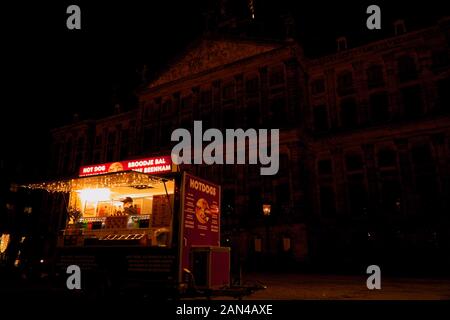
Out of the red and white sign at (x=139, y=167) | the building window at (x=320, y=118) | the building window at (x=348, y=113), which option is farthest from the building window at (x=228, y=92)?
the red and white sign at (x=139, y=167)

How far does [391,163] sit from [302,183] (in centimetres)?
774

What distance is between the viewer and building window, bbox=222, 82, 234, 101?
3569 cm

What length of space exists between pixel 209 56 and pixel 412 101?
19.6 metres

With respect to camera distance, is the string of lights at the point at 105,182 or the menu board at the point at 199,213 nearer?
the menu board at the point at 199,213

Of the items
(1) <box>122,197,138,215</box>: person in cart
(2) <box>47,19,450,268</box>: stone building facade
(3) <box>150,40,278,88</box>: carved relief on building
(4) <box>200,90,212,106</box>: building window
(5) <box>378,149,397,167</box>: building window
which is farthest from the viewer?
(4) <box>200,90,212,106</box>: building window

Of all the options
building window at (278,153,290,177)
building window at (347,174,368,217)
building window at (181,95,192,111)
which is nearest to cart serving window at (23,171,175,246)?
building window at (278,153,290,177)

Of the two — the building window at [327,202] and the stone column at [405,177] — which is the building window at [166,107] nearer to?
the building window at [327,202]

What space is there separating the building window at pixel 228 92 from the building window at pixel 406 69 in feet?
49.8

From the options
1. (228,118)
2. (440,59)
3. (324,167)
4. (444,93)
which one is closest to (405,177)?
(324,167)

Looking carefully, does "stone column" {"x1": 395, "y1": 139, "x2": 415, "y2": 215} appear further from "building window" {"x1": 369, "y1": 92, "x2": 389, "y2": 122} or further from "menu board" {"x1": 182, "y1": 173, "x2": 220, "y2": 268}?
"menu board" {"x1": 182, "y1": 173, "x2": 220, "y2": 268}

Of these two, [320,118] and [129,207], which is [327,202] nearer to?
[320,118]

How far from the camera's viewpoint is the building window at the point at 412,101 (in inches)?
1169

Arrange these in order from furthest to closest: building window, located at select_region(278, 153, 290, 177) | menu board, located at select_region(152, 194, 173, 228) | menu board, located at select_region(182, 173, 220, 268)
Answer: building window, located at select_region(278, 153, 290, 177), menu board, located at select_region(152, 194, 173, 228), menu board, located at select_region(182, 173, 220, 268)

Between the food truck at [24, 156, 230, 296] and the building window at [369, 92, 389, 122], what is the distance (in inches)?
956
